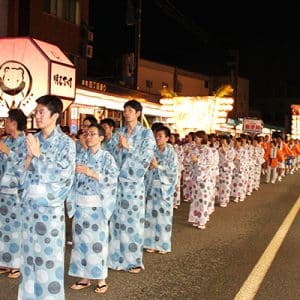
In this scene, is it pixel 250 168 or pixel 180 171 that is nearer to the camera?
pixel 180 171

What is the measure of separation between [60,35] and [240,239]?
14.6 meters

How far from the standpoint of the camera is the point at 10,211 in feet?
19.2

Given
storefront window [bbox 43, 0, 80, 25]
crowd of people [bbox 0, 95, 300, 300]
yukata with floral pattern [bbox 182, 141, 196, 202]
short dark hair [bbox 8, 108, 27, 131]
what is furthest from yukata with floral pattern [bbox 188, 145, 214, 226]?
storefront window [bbox 43, 0, 80, 25]

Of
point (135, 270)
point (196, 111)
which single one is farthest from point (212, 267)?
point (196, 111)

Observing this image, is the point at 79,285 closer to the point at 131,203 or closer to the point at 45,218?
the point at 131,203

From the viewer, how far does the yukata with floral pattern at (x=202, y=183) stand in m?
9.44

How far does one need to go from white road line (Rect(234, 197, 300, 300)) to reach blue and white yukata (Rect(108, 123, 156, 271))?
4.45ft

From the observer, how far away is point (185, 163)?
43.9 feet

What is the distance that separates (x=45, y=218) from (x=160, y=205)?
10.2 feet

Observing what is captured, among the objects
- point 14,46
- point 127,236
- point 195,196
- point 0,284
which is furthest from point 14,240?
point 195,196

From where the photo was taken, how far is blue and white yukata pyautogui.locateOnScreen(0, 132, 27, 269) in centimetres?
580

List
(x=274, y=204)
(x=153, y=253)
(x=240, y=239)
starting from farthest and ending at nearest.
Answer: (x=274, y=204)
(x=240, y=239)
(x=153, y=253)

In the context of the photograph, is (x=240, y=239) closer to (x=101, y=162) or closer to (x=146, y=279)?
(x=146, y=279)

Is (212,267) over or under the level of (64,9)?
under
